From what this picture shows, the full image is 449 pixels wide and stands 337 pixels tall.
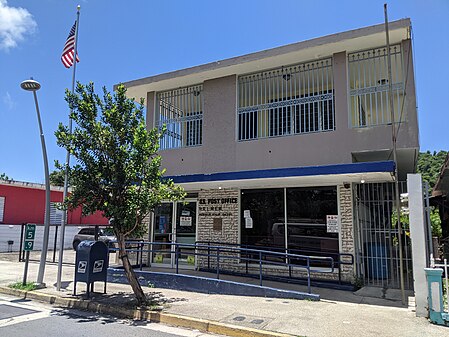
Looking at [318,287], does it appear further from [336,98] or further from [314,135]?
[336,98]

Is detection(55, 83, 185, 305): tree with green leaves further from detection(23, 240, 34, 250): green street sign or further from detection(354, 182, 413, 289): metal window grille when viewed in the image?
detection(354, 182, 413, 289): metal window grille

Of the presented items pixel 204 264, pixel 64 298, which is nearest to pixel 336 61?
pixel 204 264

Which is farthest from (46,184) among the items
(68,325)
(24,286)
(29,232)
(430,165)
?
(430,165)

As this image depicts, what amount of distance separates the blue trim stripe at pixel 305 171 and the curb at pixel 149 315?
4.39 meters

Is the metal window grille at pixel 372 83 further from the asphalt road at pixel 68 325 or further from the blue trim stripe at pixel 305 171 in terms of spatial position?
the asphalt road at pixel 68 325

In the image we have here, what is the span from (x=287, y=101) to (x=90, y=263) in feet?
24.3

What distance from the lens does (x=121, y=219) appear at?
837cm

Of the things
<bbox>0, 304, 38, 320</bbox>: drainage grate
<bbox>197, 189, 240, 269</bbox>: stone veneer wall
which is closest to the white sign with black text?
<bbox>197, 189, 240, 269</bbox>: stone veneer wall

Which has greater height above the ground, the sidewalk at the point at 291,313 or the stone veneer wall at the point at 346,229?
the stone veneer wall at the point at 346,229

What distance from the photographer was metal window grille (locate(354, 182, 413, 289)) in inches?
416

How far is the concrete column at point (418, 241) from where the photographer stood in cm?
725

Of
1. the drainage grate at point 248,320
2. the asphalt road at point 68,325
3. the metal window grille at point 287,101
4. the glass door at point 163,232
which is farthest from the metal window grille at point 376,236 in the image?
the glass door at point 163,232

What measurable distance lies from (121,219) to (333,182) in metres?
5.89

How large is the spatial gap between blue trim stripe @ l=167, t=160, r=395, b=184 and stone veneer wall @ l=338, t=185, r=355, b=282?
1558 mm
